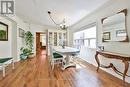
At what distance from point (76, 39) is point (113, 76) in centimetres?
483

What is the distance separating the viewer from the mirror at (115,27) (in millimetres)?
3294

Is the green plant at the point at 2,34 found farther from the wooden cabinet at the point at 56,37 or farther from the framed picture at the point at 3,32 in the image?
the wooden cabinet at the point at 56,37

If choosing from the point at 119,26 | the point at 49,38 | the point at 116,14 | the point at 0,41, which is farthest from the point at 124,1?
the point at 49,38

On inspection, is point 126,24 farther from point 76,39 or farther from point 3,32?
point 76,39

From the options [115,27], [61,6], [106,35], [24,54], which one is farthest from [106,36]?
[24,54]

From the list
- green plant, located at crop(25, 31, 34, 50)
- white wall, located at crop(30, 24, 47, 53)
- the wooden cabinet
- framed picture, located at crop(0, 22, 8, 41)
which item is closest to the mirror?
framed picture, located at crop(0, 22, 8, 41)

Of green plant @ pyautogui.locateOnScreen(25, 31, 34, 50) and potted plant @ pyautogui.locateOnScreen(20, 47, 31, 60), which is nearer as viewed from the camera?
potted plant @ pyautogui.locateOnScreen(20, 47, 31, 60)

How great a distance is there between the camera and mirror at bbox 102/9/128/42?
3.29m

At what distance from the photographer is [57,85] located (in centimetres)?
302

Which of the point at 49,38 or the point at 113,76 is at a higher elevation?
the point at 49,38

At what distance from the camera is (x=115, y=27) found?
3.69 meters

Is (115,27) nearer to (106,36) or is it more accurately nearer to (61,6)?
(106,36)

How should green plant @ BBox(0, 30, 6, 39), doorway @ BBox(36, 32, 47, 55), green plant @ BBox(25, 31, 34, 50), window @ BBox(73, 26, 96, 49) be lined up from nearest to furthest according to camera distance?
green plant @ BBox(0, 30, 6, 39), window @ BBox(73, 26, 96, 49), green plant @ BBox(25, 31, 34, 50), doorway @ BBox(36, 32, 47, 55)

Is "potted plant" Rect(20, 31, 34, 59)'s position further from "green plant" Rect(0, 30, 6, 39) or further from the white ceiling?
the white ceiling
